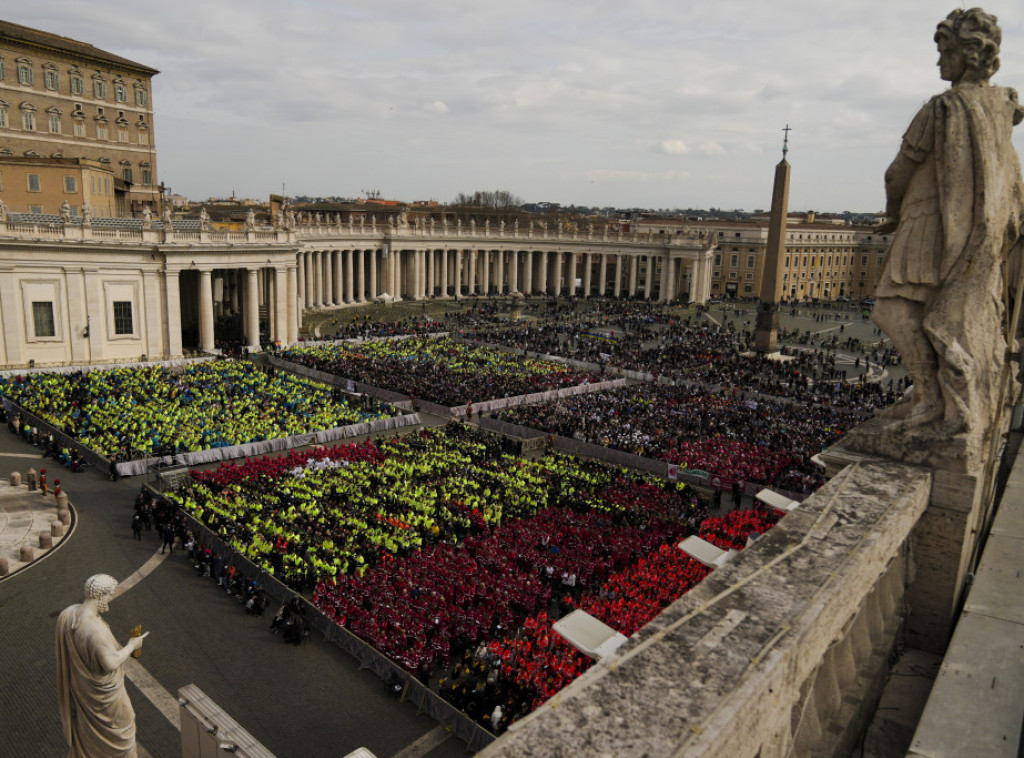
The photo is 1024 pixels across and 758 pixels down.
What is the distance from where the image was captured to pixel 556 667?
50.2 feet

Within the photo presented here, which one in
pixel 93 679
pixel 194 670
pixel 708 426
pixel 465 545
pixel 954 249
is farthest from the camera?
pixel 708 426

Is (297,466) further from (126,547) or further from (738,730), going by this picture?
(738,730)

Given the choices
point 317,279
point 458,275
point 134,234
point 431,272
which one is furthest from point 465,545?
point 458,275

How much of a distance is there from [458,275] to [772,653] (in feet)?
281

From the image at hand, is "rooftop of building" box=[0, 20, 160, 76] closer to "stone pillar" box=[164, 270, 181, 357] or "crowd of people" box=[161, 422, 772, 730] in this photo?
"stone pillar" box=[164, 270, 181, 357]

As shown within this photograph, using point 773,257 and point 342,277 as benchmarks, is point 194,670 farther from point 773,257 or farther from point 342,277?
point 342,277

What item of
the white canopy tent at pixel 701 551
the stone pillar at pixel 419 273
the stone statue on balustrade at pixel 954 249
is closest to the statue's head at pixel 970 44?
the stone statue on balustrade at pixel 954 249

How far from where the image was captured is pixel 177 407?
119 ft

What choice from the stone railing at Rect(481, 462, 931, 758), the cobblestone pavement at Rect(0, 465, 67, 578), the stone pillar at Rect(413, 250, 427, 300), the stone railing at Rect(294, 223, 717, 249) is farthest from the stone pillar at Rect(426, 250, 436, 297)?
the stone railing at Rect(481, 462, 931, 758)

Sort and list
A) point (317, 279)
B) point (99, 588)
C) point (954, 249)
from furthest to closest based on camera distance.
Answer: point (317, 279) → point (954, 249) → point (99, 588)

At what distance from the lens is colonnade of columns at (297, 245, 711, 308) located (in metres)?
77.2

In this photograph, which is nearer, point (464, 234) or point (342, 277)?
point (342, 277)

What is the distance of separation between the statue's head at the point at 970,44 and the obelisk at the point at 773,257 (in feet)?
155

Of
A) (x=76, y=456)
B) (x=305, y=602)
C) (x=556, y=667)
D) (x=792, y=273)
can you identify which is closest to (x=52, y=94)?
(x=76, y=456)
